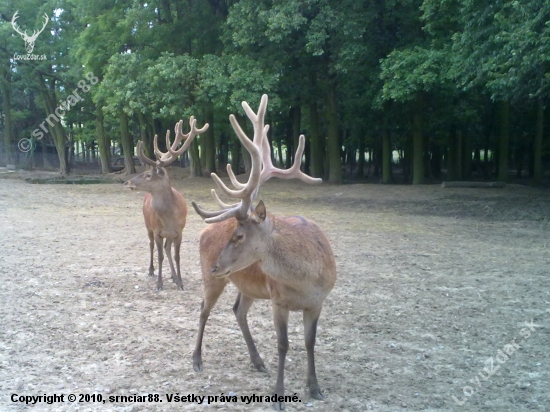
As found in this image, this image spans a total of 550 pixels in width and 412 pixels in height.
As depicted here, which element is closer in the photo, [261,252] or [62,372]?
[261,252]

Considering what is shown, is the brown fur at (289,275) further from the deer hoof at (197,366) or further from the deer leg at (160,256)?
the deer leg at (160,256)

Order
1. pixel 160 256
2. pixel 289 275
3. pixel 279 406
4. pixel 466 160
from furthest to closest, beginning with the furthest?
pixel 466 160 < pixel 160 256 < pixel 289 275 < pixel 279 406

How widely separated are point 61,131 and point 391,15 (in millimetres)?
18988

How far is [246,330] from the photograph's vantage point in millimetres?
4543

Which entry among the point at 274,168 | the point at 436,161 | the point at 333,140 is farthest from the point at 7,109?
the point at 274,168

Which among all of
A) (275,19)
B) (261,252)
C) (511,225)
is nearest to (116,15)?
(275,19)

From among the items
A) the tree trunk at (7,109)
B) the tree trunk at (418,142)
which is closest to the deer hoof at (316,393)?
the tree trunk at (418,142)

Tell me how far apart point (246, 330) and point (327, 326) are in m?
1.09

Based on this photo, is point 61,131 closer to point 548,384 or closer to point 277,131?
point 277,131

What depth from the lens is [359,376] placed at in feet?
13.9

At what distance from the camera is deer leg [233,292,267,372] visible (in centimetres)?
442

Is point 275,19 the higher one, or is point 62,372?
point 275,19

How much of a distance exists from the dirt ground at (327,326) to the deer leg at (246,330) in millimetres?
97

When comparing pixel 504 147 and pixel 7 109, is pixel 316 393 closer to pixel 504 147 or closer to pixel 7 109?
pixel 504 147
